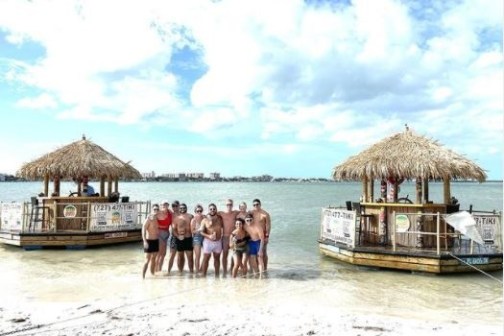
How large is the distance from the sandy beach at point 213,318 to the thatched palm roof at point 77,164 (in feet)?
25.9

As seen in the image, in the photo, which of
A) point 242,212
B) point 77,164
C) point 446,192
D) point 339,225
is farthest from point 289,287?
point 77,164

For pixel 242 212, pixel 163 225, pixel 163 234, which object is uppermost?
pixel 242 212

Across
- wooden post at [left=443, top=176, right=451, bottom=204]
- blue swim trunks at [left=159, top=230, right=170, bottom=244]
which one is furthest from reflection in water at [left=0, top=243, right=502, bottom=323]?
wooden post at [left=443, top=176, right=451, bottom=204]

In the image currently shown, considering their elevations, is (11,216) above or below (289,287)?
above

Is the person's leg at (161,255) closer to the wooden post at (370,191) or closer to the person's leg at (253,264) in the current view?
the person's leg at (253,264)

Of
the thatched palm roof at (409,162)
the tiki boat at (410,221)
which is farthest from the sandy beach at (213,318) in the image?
the thatched palm roof at (409,162)

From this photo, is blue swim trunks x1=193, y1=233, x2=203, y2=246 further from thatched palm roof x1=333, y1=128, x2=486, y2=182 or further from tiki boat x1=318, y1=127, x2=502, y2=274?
thatched palm roof x1=333, y1=128, x2=486, y2=182

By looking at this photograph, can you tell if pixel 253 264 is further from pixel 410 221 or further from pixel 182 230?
pixel 410 221

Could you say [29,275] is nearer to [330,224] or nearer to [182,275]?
[182,275]

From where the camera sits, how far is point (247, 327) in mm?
6750

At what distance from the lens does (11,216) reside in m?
15.2

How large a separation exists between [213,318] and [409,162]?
23.6 ft

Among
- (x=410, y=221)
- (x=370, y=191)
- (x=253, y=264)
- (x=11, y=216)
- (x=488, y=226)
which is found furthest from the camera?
(x=11, y=216)

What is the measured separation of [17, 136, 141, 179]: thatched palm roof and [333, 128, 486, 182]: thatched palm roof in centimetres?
794
